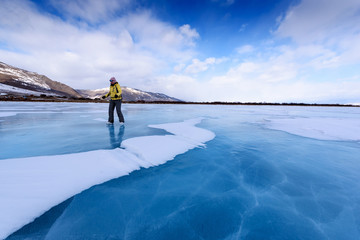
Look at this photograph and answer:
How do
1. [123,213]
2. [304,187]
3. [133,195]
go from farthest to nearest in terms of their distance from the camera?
[304,187]
[133,195]
[123,213]

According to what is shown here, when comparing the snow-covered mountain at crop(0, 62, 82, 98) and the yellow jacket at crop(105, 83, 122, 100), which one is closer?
the yellow jacket at crop(105, 83, 122, 100)

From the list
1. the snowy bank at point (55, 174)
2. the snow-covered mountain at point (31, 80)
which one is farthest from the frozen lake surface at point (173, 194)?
the snow-covered mountain at point (31, 80)

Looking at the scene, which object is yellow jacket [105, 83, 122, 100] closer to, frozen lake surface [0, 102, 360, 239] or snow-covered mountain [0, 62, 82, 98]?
frozen lake surface [0, 102, 360, 239]

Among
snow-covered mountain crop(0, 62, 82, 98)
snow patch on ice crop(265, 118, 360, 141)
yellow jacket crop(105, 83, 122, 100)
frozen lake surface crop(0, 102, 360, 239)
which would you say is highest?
snow-covered mountain crop(0, 62, 82, 98)

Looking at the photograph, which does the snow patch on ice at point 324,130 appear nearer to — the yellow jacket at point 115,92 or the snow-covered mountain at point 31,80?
the yellow jacket at point 115,92

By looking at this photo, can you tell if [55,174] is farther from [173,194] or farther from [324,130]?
[324,130]

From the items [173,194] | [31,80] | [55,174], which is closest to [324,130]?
[173,194]

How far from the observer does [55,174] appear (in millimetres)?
2141

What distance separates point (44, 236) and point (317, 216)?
2.67 metres

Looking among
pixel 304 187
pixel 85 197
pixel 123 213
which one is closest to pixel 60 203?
pixel 85 197

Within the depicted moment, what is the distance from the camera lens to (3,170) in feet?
7.14

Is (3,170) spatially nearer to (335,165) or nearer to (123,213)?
(123,213)

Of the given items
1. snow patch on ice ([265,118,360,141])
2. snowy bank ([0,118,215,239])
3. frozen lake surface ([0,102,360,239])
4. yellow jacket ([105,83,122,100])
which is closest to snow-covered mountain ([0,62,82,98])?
yellow jacket ([105,83,122,100])

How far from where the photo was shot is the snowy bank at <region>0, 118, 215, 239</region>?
4.96 ft
